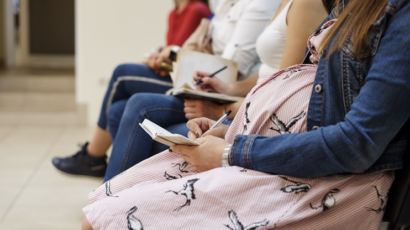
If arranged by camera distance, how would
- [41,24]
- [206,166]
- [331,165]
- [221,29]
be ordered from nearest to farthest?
[331,165]
[206,166]
[221,29]
[41,24]

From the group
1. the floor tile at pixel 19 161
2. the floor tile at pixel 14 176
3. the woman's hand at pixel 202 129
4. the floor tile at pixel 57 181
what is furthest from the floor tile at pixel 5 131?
the woman's hand at pixel 202 129

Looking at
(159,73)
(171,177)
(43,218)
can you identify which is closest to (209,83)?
(159,73)

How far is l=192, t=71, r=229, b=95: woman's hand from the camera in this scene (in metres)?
1.29

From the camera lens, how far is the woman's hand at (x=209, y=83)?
1.29m

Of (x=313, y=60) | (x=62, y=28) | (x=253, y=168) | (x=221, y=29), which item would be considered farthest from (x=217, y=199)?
(x=62, y=28)

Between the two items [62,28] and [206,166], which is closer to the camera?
[206,166]

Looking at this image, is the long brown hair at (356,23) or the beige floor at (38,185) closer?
the long brown hair at (356,23)

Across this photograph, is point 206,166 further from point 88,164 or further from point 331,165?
point 88,164

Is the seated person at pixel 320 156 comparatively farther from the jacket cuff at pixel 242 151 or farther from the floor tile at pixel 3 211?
the floor tile at pixel 3 211

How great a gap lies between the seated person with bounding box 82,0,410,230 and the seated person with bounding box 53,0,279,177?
71 cm

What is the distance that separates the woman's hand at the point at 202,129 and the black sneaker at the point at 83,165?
36.0 inches

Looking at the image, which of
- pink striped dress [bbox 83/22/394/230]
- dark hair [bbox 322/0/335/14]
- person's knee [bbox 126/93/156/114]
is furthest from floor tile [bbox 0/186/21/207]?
dark hair [bbox 322/0/335/14]

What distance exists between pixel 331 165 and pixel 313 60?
27 cm

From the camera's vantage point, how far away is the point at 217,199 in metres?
0.69
